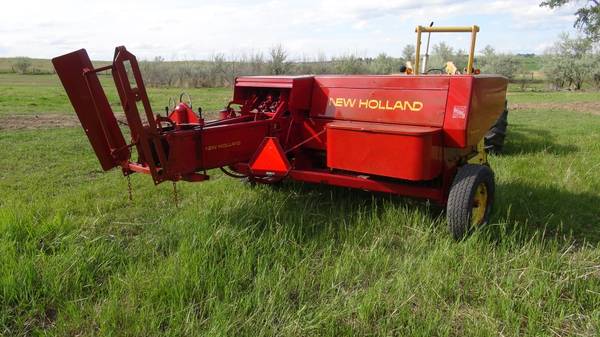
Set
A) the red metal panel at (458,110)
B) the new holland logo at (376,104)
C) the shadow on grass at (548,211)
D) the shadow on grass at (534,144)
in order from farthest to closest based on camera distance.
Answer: the shadow on grass at (534,144) < the shadow on grass at (548,211) < the new holland logo at (376,104) < the red metal panel at (458,110)

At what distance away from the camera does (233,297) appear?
287 cm

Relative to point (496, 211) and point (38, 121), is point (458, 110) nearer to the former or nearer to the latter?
point (496, 211)

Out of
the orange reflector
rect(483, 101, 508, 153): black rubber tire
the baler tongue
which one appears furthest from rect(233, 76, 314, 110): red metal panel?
rect(483, 101, 508, 153): black rubber tire

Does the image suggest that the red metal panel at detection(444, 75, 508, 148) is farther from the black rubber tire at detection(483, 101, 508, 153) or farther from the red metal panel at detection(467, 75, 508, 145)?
the black rubber tire at detection(483, 101, 508, 153)

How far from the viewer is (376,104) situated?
164 inches

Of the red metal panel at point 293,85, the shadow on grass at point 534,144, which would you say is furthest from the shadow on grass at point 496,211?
the shadow on grass at point 534,144

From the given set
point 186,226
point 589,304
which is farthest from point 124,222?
point 589,304

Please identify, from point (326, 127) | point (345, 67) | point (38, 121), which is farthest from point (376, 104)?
point (345, 67)

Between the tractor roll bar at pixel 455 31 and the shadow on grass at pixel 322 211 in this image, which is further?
the tractor roll bar at pixel 455 31

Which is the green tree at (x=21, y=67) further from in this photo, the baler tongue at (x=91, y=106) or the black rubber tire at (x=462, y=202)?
the black rubber tire at (x=462, y=202)

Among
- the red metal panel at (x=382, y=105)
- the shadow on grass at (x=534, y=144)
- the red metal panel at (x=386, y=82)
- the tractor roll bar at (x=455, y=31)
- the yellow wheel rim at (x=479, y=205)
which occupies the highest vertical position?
the tractor roll bar at (x=455, y=31)

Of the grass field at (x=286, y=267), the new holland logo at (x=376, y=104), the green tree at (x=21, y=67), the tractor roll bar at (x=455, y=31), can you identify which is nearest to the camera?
the grass field at (x=286, y=267)

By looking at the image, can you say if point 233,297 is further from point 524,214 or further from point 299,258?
point 524,214

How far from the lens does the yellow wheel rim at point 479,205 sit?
4.01 metres
